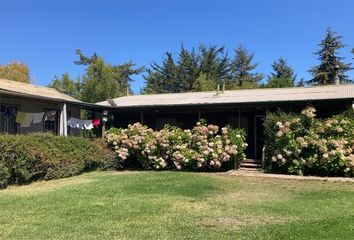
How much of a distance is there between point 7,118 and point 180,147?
6854 millimetres

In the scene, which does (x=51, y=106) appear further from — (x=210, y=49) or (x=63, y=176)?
(x=210, y=49)

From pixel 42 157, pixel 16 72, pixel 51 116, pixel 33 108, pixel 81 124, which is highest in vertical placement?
pixel 16 72

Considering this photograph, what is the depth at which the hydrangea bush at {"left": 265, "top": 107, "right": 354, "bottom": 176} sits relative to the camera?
1603cm

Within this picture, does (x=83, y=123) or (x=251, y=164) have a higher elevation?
(x=83, y=123)

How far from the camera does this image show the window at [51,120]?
817 inches

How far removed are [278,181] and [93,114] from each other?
12.0 metres

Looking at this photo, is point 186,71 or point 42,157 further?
point 186,71

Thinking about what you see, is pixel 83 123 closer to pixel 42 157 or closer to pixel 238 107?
pixel 42 157

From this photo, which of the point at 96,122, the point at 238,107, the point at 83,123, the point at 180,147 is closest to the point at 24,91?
the point at 83,123

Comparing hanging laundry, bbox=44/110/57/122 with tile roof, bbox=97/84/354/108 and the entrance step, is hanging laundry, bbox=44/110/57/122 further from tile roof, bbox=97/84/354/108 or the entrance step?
the entrance step

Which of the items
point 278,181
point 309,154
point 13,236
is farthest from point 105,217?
Answer: point 309,154

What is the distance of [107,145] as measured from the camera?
808 inches

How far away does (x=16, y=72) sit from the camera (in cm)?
4500

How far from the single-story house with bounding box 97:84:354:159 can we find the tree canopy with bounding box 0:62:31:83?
2299 centimetres
